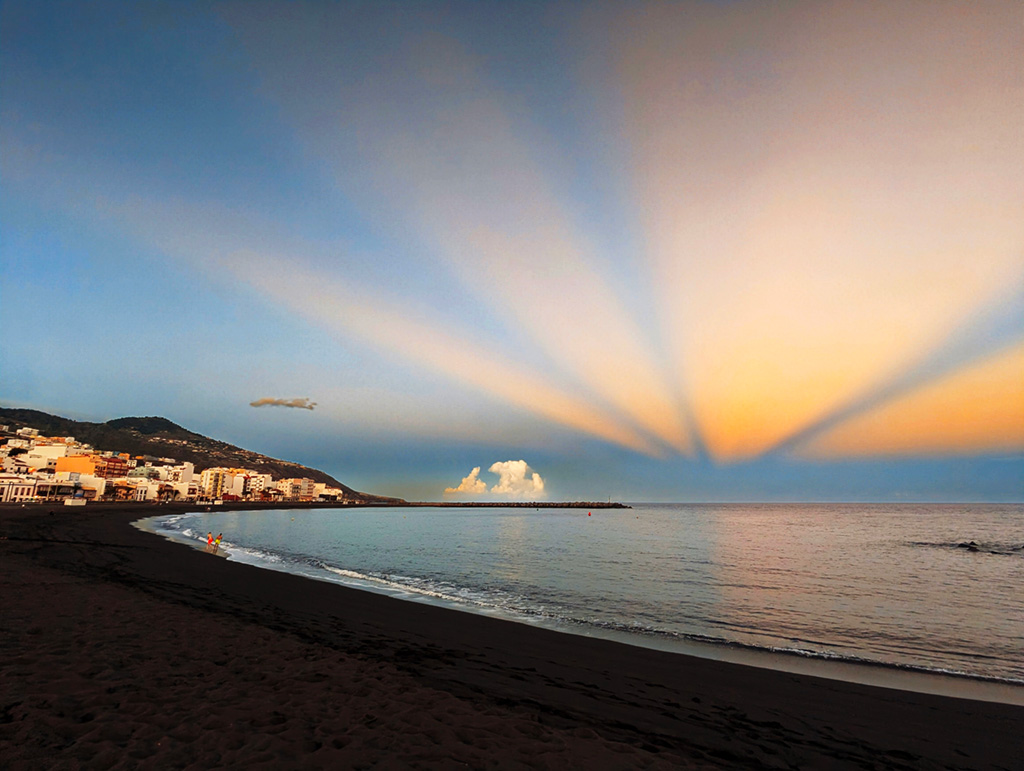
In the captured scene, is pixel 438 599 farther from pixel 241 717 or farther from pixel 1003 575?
pixel 1003 575

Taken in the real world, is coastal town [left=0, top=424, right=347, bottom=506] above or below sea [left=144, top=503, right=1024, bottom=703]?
below

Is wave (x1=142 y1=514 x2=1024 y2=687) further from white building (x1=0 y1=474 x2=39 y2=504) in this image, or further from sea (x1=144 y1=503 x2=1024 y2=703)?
white building (x1=0 y1=474 x2=39 y2=504)

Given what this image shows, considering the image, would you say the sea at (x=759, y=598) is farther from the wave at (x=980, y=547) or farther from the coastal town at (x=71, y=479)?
the coastal town at (x=71, y=479)

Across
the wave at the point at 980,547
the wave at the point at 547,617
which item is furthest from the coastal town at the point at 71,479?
the wave at the point at 980,547

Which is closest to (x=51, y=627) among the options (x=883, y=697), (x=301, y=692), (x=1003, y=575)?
(x=301, y=692)

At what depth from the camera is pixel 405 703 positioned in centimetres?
898

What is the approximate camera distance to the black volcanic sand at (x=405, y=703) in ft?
22.7

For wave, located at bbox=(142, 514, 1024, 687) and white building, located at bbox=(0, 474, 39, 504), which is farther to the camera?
white building, located at bbox=(0, 474, 39, 504)

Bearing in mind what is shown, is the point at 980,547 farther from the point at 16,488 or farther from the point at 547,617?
the point at 16,488

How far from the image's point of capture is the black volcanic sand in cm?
692

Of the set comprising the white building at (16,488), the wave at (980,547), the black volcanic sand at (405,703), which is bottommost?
the white building at (16,488)

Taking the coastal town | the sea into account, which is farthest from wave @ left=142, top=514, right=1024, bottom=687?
the coastal town

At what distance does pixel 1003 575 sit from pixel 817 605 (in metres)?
23.4

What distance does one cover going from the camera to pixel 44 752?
618cm
